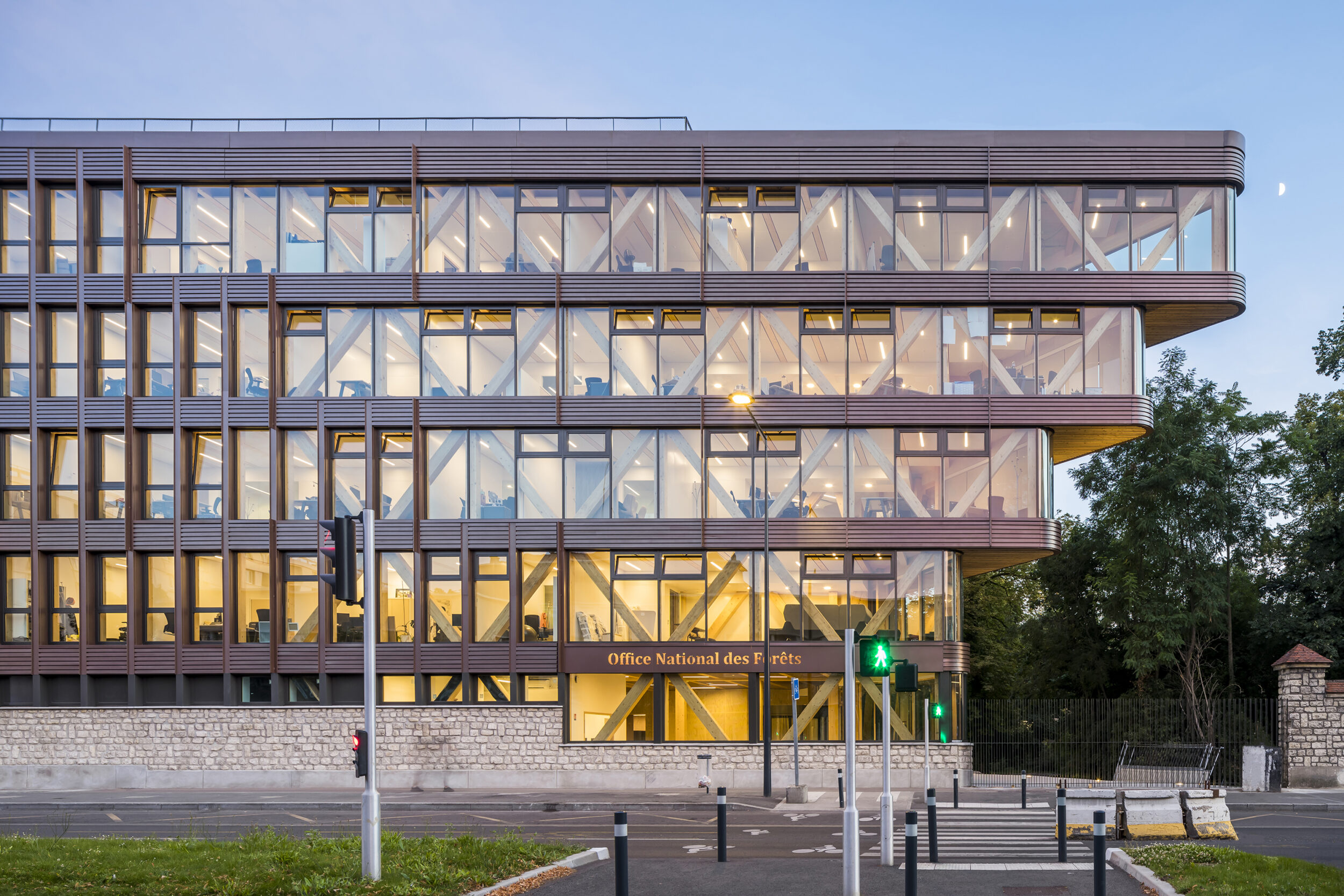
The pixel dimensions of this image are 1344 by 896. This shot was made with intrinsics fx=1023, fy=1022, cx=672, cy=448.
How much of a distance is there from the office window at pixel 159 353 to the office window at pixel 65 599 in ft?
19.7

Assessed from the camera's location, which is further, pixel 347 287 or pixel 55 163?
pixel 55 163

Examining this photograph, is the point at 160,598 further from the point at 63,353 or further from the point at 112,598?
the point at 63,353

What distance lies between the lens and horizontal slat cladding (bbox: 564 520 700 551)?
3206 cm

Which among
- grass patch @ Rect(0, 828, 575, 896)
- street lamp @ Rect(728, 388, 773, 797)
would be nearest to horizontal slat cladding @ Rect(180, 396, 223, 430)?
street lamp @ Rect(728, 388, 773, 797)

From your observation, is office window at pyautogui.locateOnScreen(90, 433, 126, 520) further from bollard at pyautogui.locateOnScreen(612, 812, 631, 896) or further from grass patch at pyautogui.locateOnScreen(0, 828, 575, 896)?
bollard at pyautogui.locateOnScreen(612, 812, 631, 896)

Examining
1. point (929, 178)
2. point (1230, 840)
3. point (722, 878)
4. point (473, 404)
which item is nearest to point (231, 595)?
point (473, 404)

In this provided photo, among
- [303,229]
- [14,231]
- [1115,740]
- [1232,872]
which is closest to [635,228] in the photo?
[303,229]

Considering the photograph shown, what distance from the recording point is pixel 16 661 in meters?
32.1

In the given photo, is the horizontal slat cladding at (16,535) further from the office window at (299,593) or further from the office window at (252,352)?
the office window at (299,593)

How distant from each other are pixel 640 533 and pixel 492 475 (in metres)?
5.16

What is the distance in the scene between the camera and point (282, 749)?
104 feet

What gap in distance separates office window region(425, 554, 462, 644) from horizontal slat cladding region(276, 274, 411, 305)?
844 cm

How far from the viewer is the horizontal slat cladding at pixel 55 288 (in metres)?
32.8

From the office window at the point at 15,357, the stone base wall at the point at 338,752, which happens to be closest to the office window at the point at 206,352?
the office window at the point at 15,357
